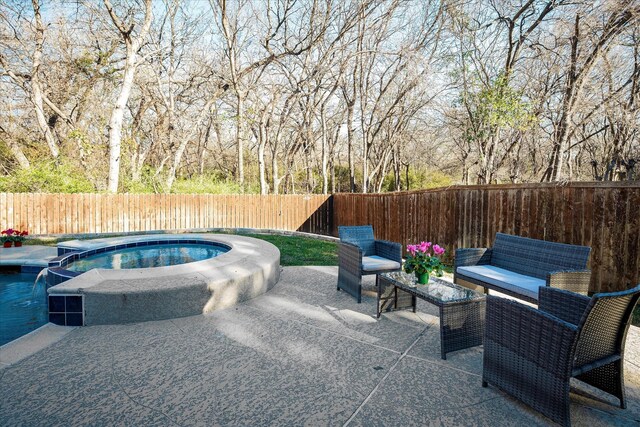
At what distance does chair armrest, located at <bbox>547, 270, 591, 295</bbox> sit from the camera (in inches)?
121

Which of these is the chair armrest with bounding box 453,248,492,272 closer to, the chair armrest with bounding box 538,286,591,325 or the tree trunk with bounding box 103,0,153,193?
the chair armrest with bounding box 538,286,591,325

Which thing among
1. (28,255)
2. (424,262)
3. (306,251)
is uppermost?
(424,262)

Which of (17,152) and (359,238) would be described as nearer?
(359,238)

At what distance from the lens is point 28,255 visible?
6336 millimetres

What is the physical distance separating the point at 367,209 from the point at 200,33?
10.7 metres

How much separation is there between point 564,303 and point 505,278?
1.45 meters

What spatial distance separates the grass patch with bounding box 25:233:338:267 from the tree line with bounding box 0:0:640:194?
3.33 metres

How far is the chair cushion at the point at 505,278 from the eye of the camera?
3.38m

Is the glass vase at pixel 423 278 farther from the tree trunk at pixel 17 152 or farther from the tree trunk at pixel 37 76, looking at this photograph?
the tree trunk at pixel 17 152

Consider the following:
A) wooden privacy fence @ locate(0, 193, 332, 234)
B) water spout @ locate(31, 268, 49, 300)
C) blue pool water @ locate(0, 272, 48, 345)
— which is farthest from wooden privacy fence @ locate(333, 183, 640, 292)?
water spout @ locate(31, 268, 49, 300)

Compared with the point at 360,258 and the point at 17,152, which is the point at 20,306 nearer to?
the point at 360,258

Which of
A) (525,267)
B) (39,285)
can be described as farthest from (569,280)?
(39,285)

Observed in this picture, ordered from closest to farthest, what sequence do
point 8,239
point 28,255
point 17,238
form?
point 28,255, point 8,239, point 17,238

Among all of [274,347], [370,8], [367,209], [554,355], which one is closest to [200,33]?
[370,8]
